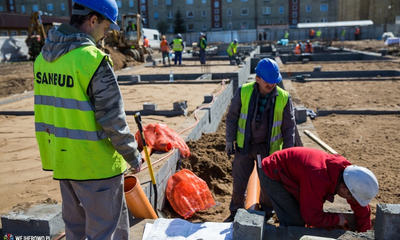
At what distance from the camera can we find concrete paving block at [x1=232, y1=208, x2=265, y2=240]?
8.33ft

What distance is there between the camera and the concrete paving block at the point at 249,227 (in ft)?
8.33

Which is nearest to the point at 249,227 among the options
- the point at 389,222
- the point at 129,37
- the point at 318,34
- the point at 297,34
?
the point at 389,222

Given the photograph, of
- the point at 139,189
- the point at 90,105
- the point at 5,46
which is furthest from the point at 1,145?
the point at 5,46

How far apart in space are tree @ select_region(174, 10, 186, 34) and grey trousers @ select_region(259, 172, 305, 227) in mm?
52877

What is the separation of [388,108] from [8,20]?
3077cm

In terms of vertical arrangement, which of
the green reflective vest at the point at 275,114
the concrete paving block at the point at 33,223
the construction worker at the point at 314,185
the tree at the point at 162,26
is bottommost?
the concrete paving block at the point at 33,223

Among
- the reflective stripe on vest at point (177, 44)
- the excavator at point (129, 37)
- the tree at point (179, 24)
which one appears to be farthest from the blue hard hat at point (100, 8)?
the tree at point (179, 24)

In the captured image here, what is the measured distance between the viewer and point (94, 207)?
6.66ft

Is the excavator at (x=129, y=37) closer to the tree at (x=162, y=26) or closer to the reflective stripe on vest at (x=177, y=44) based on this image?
the reflective stripe on vest at (x=177, y=44)

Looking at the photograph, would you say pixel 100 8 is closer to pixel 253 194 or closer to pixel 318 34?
pixel 253 194

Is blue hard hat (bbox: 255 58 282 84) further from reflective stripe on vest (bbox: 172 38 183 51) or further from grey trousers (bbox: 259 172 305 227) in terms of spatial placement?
reflective stripe on vest (bbox: 172 38 183 51)

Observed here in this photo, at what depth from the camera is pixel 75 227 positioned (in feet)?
7.32

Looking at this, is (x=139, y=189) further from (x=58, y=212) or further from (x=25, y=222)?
(x=25, y=222)

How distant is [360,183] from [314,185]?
0.31 metres
